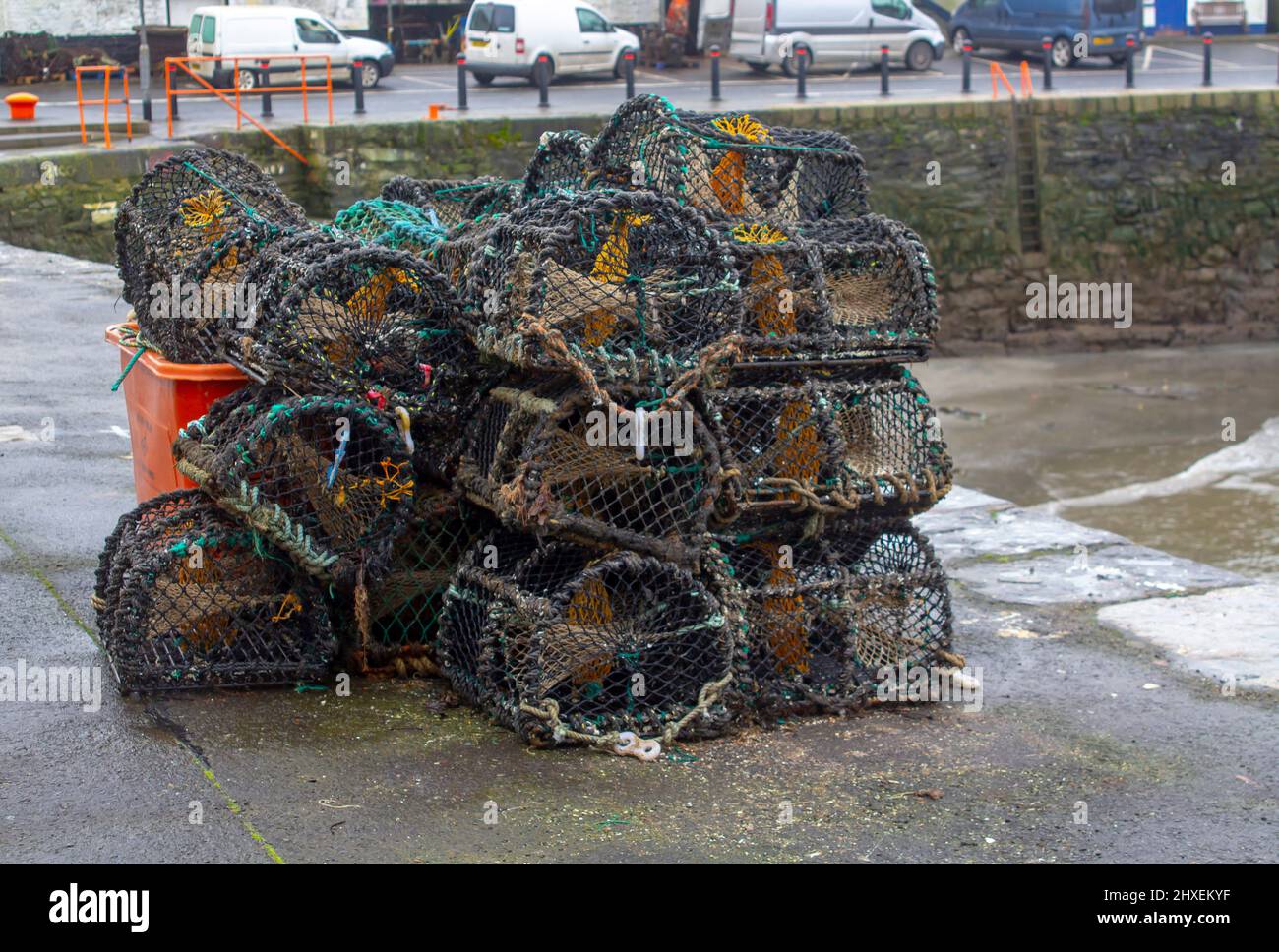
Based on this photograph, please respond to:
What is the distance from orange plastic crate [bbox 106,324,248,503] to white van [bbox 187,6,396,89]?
54.7 feet

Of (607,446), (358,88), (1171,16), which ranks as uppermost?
(1171,16)

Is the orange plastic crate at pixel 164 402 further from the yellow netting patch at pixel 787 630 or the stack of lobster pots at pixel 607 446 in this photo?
the yellow netting patch at pixel 787 630

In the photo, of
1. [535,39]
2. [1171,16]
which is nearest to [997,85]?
[535,39]

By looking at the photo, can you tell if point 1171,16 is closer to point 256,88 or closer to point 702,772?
point 256,88

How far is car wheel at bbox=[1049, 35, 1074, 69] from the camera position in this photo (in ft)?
80.7

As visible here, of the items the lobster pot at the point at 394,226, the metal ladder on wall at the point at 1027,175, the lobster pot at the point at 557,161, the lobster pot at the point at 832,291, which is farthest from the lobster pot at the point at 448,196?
the metal ladder on wall at the point at 1027,175

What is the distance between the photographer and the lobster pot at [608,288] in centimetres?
427

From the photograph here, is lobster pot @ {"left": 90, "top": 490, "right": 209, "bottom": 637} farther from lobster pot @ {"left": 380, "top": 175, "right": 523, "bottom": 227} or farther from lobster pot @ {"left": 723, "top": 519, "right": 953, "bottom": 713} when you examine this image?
lobster pot @ {"left": 723, "top": 519, "right": 953, "bottom": 713}

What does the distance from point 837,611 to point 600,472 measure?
34.0 inches

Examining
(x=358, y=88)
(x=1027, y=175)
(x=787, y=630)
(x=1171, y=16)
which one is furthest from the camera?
(x=1171, y=16)

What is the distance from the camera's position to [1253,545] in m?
11.3

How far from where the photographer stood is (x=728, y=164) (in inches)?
203

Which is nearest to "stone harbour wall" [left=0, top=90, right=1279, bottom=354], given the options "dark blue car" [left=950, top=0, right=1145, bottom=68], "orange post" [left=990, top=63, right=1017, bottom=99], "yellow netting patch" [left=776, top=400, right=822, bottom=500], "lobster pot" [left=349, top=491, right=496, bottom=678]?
"orange post" [left=990, top=63, right=1017, bottom=99]

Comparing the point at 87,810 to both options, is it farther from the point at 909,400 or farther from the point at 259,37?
the point at 259,37
